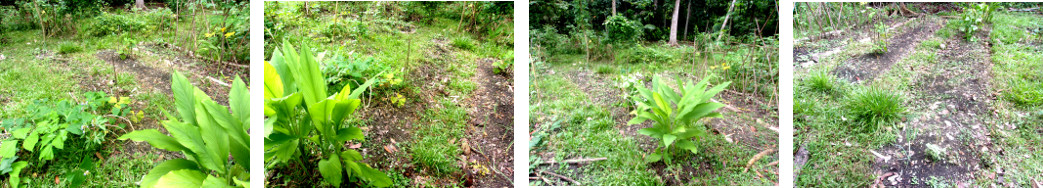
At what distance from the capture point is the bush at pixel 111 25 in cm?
151

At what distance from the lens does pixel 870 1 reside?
61.1 inches

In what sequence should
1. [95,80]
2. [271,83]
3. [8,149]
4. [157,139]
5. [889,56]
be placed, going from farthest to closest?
[889,56]
[95,80]
[8,149]
[157,139]
[271,83]

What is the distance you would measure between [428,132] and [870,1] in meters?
1.60

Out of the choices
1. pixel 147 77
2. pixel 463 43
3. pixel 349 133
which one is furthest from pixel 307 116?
pixel 147 77

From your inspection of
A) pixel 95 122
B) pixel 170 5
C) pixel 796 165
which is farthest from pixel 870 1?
pixel 95 122

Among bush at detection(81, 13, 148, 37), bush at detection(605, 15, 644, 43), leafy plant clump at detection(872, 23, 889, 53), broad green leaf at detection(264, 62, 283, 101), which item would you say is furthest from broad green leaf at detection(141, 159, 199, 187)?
leafy plant clump at detection(872, 23, 889, 53)

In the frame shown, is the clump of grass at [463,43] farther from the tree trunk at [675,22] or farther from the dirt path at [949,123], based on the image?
the dirt path at [949,123]

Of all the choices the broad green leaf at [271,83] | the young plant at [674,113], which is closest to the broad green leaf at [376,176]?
the broad green leaf at [271,83]

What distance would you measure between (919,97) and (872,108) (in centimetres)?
25

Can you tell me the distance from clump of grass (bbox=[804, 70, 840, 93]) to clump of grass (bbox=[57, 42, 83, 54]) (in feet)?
8.34

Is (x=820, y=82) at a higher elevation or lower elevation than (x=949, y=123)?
higher

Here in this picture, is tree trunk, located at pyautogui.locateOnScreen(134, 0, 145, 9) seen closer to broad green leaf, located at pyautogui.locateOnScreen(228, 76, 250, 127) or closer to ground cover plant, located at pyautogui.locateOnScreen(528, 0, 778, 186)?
broad green leaf, located at pyautogui.locateOnScreen(228, 76, 250, 127)

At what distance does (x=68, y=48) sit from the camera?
5.01 feet

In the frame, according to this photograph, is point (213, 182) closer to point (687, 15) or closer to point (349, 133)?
point (349, 133)
